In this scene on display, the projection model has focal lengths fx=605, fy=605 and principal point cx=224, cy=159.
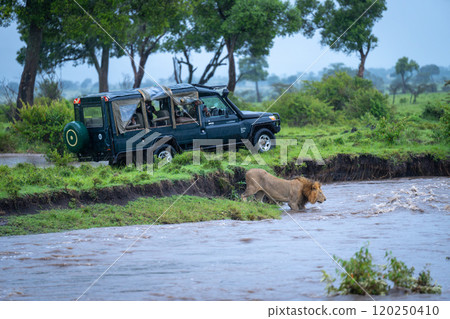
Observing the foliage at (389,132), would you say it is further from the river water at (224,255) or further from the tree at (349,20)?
the tree at (349,20)

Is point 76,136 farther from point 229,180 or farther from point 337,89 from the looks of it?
point 337,89

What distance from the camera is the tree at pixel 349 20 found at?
40.4m

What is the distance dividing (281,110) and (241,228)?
1788 centimetres

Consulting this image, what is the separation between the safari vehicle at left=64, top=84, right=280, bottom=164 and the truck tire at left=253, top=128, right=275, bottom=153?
1.43 ft

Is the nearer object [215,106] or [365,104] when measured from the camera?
[215,106]

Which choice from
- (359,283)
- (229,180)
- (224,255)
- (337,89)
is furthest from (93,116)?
(337,89)

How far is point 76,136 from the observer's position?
46.0ft

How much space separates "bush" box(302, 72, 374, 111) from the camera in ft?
105

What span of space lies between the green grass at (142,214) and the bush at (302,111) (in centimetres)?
1522

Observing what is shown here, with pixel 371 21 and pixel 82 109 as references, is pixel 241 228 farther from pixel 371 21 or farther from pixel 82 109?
pixel 371 21

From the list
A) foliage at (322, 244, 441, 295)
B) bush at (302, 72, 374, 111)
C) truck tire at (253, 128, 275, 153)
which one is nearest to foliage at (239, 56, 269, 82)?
bush at (302, 72, 374, 111)

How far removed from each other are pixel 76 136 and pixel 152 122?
5.93 feet

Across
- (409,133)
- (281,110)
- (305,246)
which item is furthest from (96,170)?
(281,110)

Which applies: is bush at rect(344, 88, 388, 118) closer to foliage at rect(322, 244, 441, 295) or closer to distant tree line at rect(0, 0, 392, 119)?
distant tree line at rect(0, 0, 392, 119)
